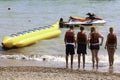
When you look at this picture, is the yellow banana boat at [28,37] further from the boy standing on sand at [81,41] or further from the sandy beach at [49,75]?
the boy standing on sand at [81,41]

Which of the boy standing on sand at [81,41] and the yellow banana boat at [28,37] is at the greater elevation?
the boy standing on sand at [81,41]

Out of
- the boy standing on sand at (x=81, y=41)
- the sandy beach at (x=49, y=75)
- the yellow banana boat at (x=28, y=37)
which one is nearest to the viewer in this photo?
the sandy beach at (x=49, y=75)

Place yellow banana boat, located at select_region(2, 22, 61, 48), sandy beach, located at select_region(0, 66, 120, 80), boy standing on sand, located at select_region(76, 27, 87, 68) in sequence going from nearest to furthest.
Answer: sandy beach, located at select_region(0, 66, 120, 80) → boy standing on sand, located at select_region(76, 27, 87, 68) → yellow banana boat, located at select_region(2, 22, 61, 48)

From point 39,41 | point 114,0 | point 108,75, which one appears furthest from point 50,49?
point 114,0

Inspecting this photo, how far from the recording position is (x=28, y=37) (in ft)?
59.8

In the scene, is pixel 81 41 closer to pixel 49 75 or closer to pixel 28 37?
pixel 49 75

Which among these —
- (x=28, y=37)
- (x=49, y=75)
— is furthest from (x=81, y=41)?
(x=28, y=37)

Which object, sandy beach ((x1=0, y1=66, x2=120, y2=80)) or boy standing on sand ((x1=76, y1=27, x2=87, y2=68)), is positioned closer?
sandy beach ((x1=0, y1=66, x2=120, y2=80))

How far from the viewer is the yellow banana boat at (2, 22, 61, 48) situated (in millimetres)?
17109

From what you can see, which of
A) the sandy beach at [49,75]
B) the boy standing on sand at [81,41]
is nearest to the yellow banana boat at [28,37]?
the sandy beach at [49,75]

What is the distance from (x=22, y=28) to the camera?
2566cm

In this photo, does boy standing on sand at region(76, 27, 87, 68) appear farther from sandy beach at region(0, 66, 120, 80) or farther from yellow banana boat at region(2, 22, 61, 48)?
yellow banana boat at region(2, 22, 61, 48)

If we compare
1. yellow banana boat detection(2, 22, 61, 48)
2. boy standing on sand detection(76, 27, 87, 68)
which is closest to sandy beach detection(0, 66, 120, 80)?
boy standing on sand detection(76, 27, 87, 68)

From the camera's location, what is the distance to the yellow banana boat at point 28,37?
56.1 feet
